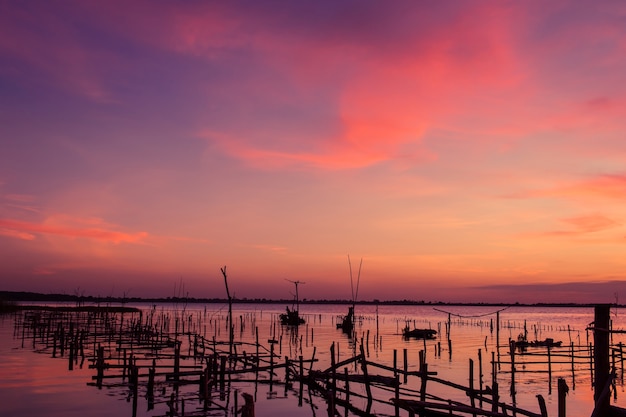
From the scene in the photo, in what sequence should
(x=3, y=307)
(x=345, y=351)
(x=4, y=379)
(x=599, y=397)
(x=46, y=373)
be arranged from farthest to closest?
(x=3, y=307) → (x=345, y=351) → (x=46, y=373) → (x=4, y=379) → (x=599, y=397)

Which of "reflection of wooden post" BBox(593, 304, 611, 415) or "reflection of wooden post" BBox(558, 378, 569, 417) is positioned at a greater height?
"reflection of wooden post" BBox(593, 304, 611, 415)

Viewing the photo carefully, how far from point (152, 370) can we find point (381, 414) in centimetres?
958

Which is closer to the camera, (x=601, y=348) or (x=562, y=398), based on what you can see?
(x=601, y=348)

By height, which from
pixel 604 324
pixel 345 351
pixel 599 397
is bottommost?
pixel 345 351

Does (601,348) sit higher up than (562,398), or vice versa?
(601,348)

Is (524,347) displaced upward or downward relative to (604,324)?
downward

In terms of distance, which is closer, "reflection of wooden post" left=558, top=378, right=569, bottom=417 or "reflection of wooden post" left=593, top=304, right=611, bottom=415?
"reflection of wooden post" left=593, top=304, right=611, bottom=415

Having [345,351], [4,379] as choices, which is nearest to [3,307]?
[345,351]

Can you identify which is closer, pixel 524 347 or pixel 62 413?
pixel 62 413

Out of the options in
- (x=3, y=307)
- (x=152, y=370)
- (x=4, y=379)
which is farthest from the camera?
(x=3, y=307)

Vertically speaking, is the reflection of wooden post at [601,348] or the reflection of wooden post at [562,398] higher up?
the reflection of wooden post at [601,348]

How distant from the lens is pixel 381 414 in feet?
79.5

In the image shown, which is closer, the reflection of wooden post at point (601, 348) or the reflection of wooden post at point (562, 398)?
the reflection of wooden post at point (601, 348)

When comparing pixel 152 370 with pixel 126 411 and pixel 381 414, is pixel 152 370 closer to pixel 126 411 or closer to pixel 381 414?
pixel 126 411
